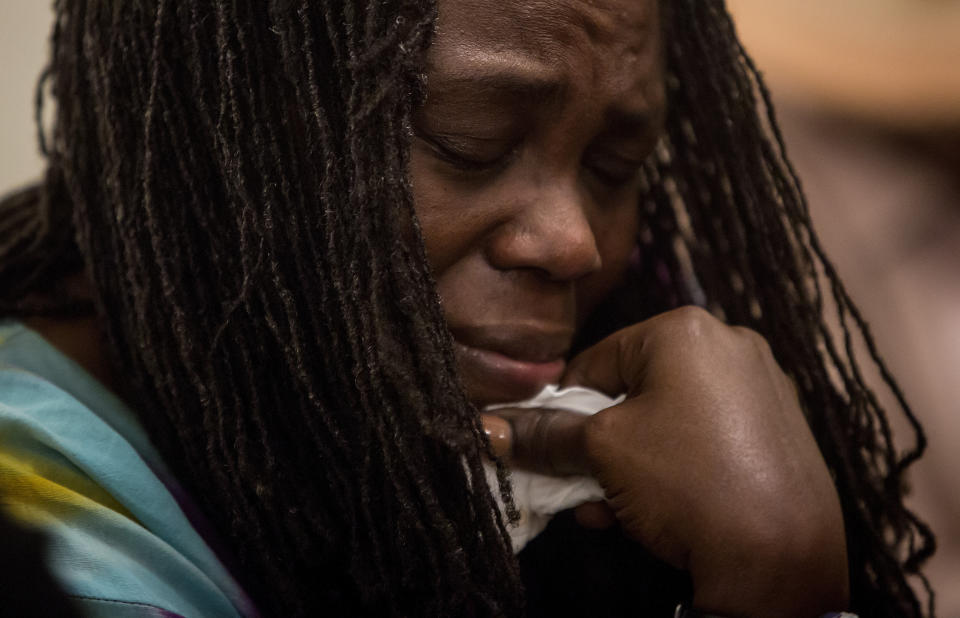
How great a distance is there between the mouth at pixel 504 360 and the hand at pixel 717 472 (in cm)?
6

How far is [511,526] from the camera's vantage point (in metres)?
1.00

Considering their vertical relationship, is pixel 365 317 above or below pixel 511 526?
above

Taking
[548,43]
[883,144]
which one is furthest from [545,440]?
[883,144]

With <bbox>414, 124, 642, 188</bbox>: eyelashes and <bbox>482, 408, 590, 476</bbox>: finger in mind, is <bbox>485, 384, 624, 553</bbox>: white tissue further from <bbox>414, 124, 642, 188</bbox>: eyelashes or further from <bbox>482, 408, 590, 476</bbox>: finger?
<bbox>414, 124, 642, 188</bbox>: eyelashes

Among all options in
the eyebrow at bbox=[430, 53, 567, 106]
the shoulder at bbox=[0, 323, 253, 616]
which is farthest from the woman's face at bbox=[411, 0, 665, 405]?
the shoulder at bbox=[0, 323, 253, 616]

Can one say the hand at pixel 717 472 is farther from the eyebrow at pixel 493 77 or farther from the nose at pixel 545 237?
the eyebrow at pixel 493 77

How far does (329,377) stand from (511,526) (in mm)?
275

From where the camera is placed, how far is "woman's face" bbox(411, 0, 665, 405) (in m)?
0.91

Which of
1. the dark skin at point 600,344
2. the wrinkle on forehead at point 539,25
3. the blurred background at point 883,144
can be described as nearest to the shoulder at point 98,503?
the dark skin at point 600,344

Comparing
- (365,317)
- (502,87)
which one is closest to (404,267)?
(365,317)

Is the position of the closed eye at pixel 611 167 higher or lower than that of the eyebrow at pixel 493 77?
lower

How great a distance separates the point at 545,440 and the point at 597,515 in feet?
0.34

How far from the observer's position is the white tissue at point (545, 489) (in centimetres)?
100

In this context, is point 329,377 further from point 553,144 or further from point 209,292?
point 553,144
